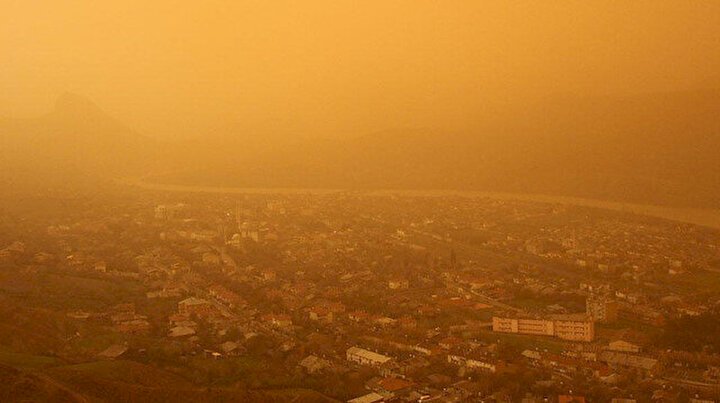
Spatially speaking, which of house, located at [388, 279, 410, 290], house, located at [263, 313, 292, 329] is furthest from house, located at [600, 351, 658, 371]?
house, located at [388, 279, 410, 290]

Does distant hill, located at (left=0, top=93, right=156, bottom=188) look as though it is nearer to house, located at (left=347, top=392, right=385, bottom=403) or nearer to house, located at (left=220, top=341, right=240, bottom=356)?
house, located at (left=220, top=341, right=240, bottom=356)

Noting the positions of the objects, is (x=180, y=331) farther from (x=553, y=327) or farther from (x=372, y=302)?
(x=553, y=327)

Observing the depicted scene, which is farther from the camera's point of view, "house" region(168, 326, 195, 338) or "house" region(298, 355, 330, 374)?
"house" region(168, 326, 195, 338)

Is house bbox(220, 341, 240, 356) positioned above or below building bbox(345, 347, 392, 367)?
above

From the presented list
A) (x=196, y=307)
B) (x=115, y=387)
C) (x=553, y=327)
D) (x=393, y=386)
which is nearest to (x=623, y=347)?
(x=553, y=327)

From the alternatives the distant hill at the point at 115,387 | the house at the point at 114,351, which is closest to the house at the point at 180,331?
the house at the point at 114,351

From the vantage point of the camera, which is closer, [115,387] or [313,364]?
[115,387]

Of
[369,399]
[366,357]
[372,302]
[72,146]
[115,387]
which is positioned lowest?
[369,399]

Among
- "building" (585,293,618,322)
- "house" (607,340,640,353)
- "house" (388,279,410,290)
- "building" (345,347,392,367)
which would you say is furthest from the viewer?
"house" (388,279,410,290)
